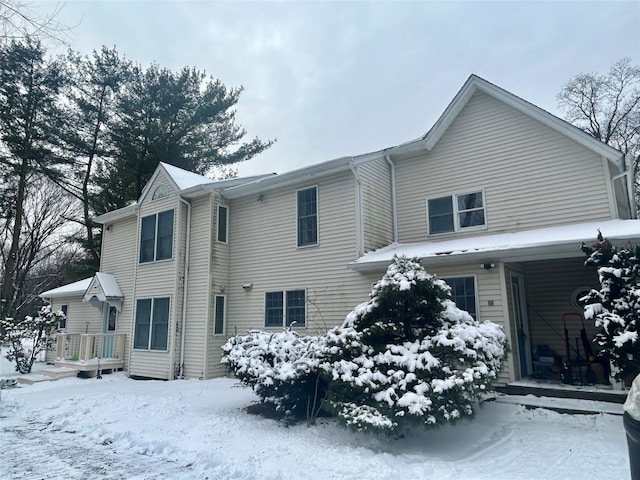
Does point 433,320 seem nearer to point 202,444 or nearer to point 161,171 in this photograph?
point 202,444

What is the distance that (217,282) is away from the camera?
1342cm

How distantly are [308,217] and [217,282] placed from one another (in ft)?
12.3

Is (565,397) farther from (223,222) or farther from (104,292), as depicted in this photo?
(104,292)

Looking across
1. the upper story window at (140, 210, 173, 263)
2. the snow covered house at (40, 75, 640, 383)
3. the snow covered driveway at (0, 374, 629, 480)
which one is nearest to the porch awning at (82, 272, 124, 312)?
the snow covered house at (40, 75, 640, 383)

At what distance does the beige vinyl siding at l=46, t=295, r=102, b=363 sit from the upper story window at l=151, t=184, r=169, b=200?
576cm

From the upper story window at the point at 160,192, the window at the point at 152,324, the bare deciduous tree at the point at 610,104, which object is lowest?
the window at the point at 152,324

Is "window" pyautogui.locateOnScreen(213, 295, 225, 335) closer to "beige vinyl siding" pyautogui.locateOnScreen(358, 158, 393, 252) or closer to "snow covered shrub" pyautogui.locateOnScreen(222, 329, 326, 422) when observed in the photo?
"snow covered shrub" pyautogui.locateOnScreen(222, 329, 326, 422)

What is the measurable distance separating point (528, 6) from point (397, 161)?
6.20 meters

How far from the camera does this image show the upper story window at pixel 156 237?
14.3 metres

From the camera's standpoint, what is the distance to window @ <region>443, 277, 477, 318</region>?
9203mm

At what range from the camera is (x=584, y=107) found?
2438 centimetres

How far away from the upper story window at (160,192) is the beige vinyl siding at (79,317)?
5.76m

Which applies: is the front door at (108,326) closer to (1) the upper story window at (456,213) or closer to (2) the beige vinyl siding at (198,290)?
(2) the beige vinyl siding at (198,290)

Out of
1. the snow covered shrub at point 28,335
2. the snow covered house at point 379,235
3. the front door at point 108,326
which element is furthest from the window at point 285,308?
the snow covered shrub at point 28,335
